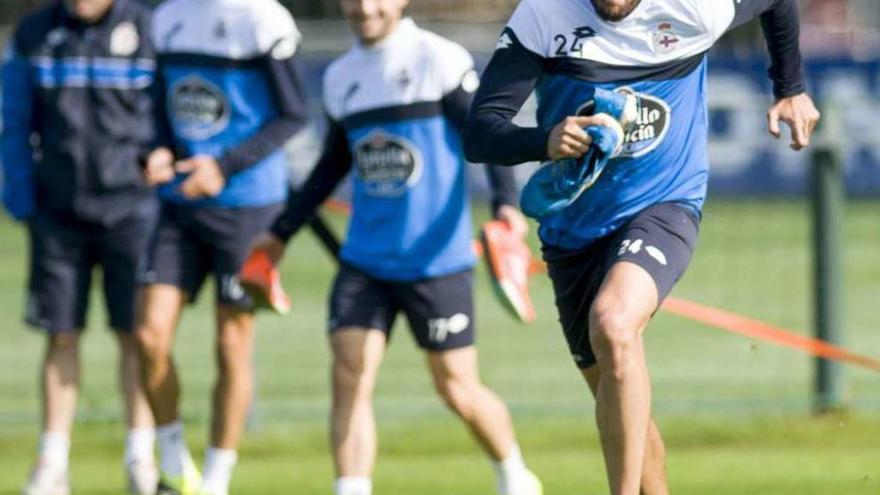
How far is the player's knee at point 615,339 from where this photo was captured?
21.4 ft

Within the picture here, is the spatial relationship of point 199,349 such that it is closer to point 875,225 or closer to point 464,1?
point 875,225

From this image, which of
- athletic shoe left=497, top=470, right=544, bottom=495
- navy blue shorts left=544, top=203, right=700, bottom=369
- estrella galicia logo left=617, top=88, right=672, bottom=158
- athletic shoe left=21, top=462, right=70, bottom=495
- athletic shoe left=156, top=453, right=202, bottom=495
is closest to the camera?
navy blue shorts left=544, top=203, right=700, bottom=369

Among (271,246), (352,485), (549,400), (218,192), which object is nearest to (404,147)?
(271,246)

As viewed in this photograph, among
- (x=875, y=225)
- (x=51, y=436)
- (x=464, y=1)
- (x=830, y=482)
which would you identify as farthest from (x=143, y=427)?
(x=464, y=1)

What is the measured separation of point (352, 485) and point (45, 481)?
6.09 feet

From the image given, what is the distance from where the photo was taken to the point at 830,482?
9.70 metres

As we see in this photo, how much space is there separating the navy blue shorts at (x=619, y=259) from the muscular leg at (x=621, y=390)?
0.25 m

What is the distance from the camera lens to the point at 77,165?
10.1 m

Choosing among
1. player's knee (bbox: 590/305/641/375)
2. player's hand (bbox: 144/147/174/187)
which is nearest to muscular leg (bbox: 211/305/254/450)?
player's hand (bbox: 144/147/174/187)

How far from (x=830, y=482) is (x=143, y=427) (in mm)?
3185

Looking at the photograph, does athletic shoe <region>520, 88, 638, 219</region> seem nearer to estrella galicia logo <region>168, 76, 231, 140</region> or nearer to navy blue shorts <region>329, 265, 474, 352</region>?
navy blue shorts <region>329, 265, 474, 352</region>

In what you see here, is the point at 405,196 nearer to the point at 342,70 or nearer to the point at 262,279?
the point at 342,70

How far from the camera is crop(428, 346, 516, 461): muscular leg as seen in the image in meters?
8.84

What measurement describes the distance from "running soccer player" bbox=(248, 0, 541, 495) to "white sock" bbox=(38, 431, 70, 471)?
69.9 inches
